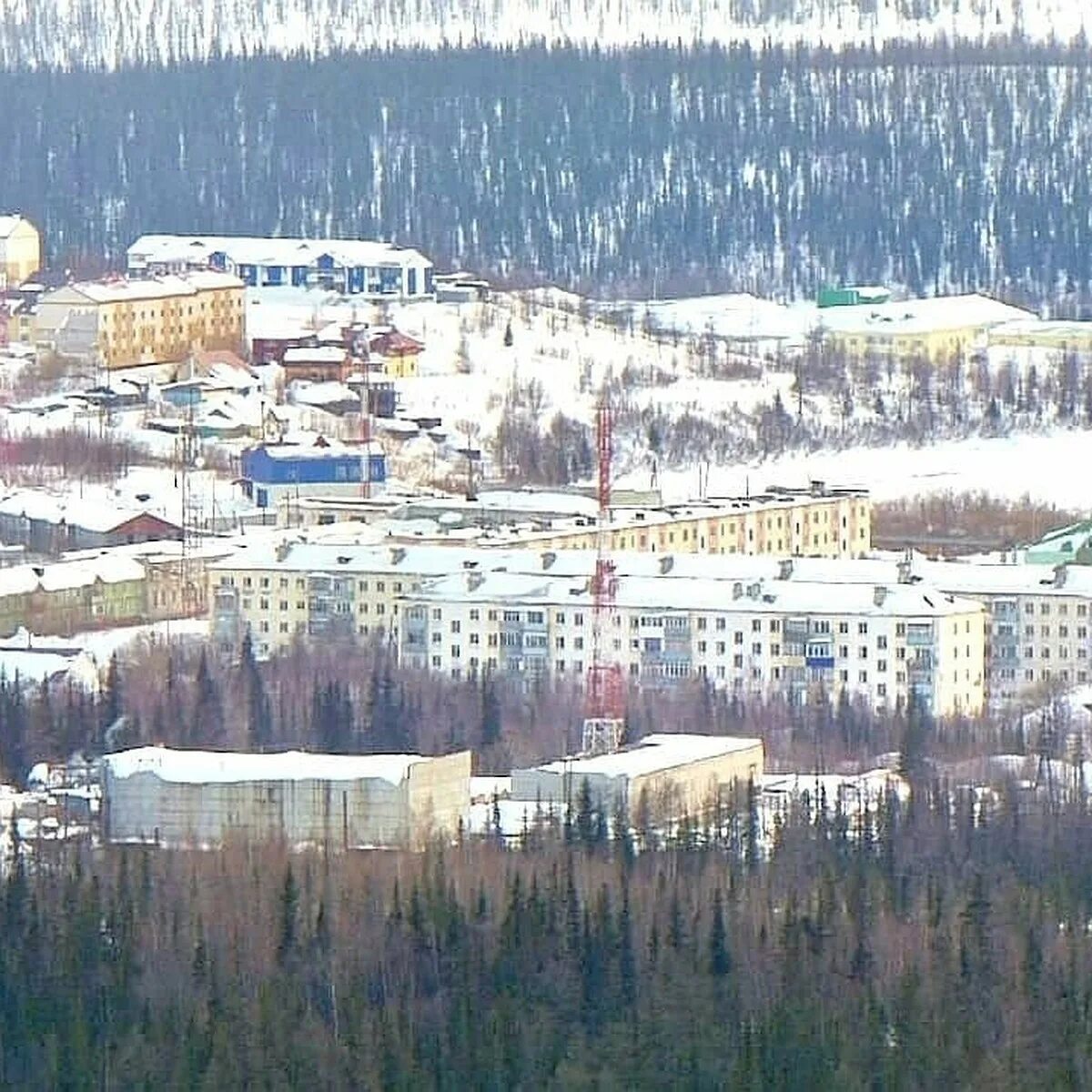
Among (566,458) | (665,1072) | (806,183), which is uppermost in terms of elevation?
(806,183)

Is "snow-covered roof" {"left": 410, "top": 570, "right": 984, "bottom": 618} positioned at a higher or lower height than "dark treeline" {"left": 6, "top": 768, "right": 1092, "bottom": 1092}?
higher

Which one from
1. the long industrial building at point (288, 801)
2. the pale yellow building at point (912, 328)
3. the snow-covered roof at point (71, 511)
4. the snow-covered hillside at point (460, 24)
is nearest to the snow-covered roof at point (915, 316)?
the pale yellow building at point (912, 328)

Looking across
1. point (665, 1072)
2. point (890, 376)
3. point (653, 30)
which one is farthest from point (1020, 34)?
point (665, 1072)

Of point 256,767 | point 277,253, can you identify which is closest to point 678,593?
point 256,767

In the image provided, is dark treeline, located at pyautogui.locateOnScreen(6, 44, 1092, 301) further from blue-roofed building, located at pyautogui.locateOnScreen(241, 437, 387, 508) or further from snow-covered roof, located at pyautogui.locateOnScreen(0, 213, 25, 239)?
blue-roofed building, located at pyautogui.locateOnScreen(241, 437, 387, 508)

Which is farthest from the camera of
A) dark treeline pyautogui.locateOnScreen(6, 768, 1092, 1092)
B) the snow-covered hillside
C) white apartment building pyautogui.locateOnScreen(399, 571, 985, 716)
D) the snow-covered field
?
the snow-covered hillside

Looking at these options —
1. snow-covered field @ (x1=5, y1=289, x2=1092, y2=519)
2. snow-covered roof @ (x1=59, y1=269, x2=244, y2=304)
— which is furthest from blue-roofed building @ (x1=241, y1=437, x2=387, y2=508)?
snow-covered roof @ (x1=59, y1=269, x2=244, y2=304)

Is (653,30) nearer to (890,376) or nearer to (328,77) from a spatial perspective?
(328,77)
